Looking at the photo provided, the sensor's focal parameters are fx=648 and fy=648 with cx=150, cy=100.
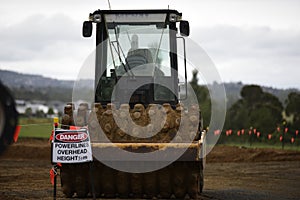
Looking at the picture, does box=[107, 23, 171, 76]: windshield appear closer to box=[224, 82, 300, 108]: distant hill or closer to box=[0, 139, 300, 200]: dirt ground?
box=[0, 139, 300, 200]: dirt ground

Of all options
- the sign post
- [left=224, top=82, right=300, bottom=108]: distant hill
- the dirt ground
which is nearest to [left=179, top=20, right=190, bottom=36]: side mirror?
the dirt ground

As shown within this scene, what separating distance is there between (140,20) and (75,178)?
10.9 feet

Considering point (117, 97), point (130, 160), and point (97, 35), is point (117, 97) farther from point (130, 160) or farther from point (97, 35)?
point (130, 160)

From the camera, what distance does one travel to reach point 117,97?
40.3ft

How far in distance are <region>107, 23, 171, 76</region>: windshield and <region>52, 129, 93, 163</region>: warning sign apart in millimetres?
3134

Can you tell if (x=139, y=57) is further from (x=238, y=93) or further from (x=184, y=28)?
(x=238, y=93)

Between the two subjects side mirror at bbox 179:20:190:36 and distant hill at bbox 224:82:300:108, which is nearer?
side mirror at bbox 179:20:190:36

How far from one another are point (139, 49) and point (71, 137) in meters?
3.48

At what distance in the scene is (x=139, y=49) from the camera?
40.5 ft

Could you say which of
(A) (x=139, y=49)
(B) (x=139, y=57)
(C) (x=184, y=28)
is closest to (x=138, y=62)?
(B) (x=139, y=57)

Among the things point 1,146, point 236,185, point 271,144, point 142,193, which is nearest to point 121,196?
point 142,193

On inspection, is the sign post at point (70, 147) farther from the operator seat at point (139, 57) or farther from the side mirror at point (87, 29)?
the operator seat at point (139, 57)

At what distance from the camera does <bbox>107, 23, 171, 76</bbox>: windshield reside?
12.3 m

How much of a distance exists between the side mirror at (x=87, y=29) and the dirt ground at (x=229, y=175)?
2640 millimetres
